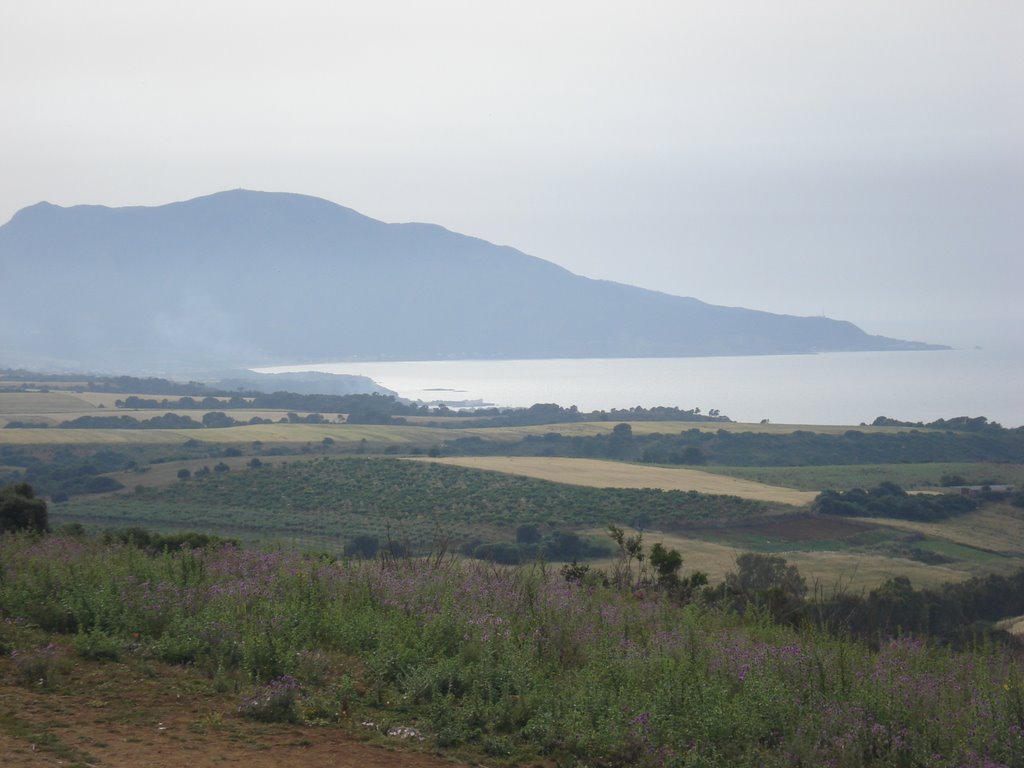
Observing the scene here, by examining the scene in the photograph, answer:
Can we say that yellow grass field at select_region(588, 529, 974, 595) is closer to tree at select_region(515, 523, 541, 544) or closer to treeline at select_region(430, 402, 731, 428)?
tree at select_region(515, 523, 541, 544)

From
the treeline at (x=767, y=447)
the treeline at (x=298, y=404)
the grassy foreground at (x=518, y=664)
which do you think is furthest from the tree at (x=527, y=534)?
the treeline at (x=298, y=404)

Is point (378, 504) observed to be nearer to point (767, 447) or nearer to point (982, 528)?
point (982, 528)

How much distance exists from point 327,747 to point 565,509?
1346 inches

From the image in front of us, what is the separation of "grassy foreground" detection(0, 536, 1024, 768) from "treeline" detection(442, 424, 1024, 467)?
57.6 m

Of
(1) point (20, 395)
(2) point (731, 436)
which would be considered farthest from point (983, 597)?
(1) point (20, 395)

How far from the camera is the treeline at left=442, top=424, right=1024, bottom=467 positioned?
220 ft

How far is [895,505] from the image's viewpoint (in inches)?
1657

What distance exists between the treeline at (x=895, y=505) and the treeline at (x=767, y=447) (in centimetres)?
2146

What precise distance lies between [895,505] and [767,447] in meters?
28.9

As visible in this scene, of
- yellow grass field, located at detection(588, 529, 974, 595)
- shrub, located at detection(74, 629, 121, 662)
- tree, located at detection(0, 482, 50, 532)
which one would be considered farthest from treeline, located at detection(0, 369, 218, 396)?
shrub, located at detection(74, 629, 121, 662)

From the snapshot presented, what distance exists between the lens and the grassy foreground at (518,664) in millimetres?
5773

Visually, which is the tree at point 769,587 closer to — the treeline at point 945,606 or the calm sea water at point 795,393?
the treeline at point 945,606

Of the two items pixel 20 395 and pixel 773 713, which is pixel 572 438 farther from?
pixel 773 713

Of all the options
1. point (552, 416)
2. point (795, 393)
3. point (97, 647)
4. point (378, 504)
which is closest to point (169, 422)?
point (552, 416)
